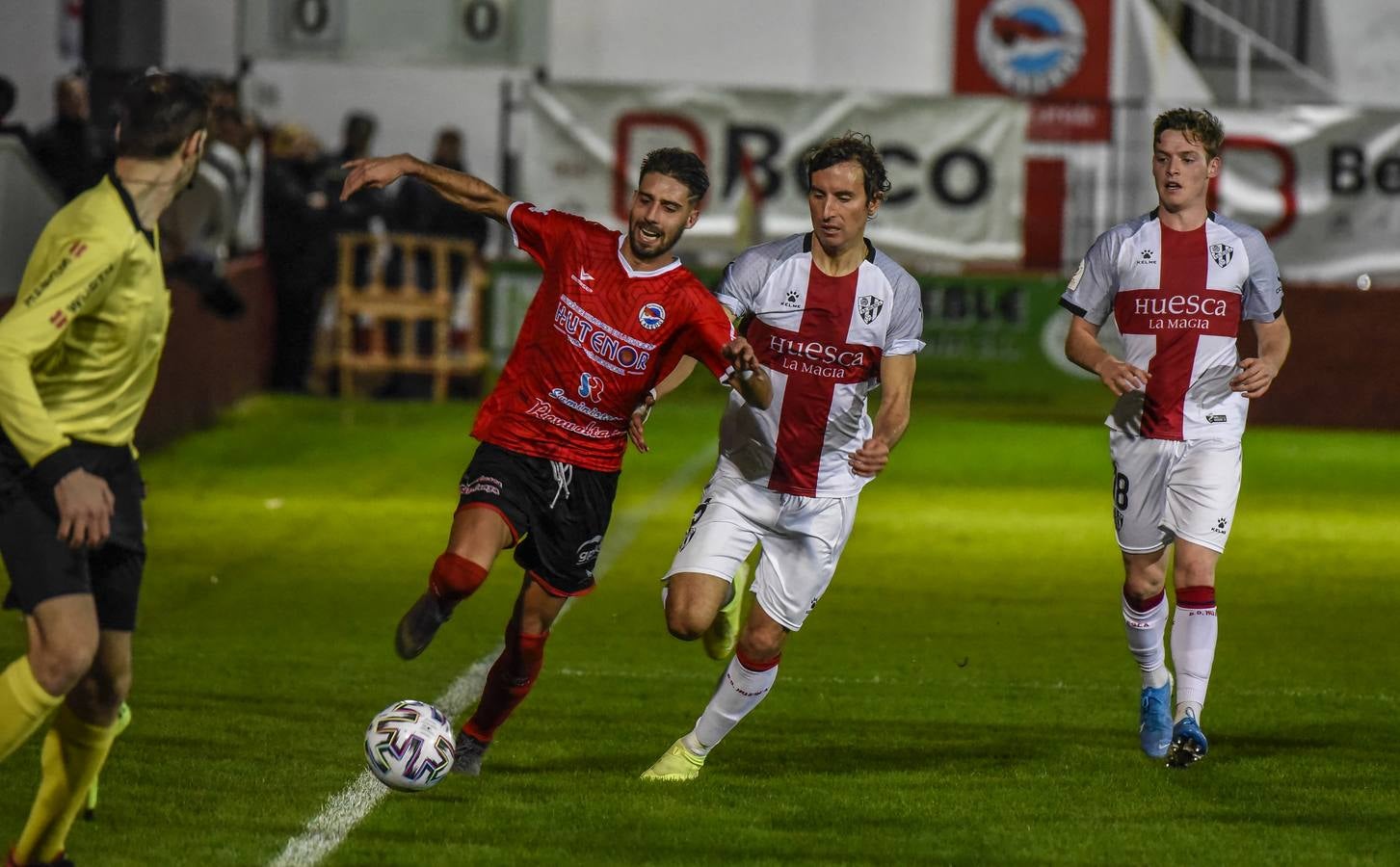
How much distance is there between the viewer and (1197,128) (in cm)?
702

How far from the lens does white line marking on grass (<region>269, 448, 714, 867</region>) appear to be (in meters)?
5.61

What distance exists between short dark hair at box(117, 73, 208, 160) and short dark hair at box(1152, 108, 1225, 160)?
133 inches

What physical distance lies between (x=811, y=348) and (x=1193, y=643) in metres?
1.67

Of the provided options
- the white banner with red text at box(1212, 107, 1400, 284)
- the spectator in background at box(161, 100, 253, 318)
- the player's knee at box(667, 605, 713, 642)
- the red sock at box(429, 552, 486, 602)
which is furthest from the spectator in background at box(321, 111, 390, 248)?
the red sock at box(429, 552, 486, 602)

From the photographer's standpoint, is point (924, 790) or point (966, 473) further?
point (966, 473)

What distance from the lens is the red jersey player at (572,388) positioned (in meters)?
6.46

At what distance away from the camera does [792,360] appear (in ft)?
22.6

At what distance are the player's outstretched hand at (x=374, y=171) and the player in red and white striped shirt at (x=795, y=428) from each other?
108 cm

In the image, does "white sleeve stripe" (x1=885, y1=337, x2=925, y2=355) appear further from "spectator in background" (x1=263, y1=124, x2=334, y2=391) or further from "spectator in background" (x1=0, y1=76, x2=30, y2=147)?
"spectator in background" (x1=263, y1=124, x2=334, y2=391)

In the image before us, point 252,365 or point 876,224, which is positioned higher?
point 876,224

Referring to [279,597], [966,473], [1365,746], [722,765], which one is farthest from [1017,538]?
[722,765]

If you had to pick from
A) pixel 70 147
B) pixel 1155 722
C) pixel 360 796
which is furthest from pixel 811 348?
pixel 70 147

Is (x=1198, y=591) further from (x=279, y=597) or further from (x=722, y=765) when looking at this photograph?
(x=279, y=597)

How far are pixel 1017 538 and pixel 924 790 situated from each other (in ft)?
21.5
